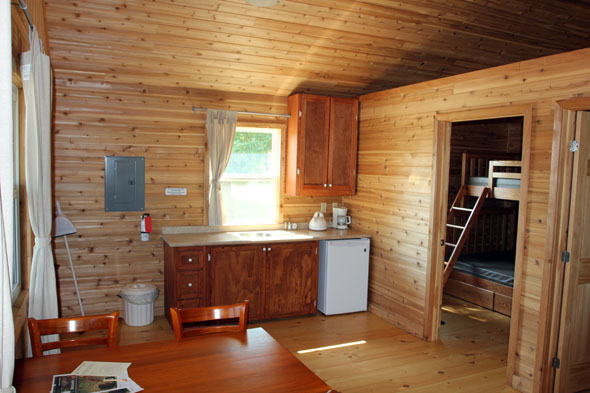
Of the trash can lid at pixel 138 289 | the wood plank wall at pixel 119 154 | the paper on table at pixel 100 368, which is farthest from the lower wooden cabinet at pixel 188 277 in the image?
the paper on table at pixel 100 368

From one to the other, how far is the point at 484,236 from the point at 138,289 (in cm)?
503

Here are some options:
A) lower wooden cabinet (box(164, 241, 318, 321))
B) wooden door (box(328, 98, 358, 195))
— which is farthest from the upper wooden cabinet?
lower wooden cabinet (box(164, 241, 318, 321))

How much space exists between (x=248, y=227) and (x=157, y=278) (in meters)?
1.12

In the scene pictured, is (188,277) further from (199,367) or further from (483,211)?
(483,211)

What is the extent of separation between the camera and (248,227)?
518 centimetres

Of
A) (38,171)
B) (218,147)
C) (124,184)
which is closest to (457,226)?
(218,147)

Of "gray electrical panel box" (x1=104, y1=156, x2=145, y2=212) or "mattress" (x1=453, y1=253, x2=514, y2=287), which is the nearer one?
"gray electrical panel box" (x1=104, y1=156, x2=145, y2=212)

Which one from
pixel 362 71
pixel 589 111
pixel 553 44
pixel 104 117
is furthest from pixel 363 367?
pixel 553 44

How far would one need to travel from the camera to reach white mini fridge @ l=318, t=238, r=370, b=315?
4871mm

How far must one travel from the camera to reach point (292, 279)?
478 cm

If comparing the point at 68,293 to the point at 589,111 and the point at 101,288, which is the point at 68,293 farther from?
the point at 589,111

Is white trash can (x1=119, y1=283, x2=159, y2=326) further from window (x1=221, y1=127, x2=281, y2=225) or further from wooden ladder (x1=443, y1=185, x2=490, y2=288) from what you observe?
wooden ladder (x1=443, y1=185, x2=490, y2=288)

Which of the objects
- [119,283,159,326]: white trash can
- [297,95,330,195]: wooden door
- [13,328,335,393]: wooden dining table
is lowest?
[119,283,159,326]: white trash can

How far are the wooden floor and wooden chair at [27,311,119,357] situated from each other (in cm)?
182
